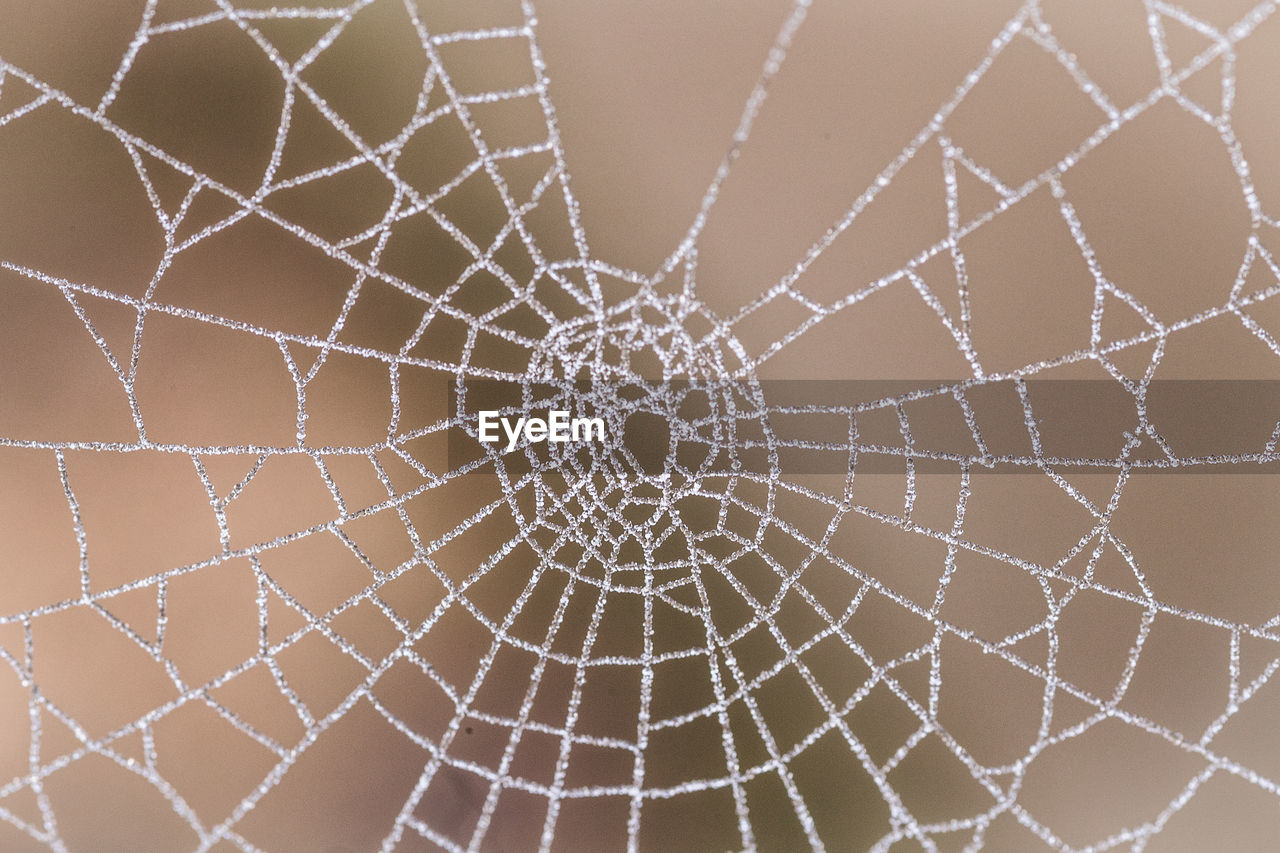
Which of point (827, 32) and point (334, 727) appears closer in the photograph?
point (827, 32)

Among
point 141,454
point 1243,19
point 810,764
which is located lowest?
point 810,764

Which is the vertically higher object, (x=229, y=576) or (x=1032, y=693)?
(x=229, y=576)

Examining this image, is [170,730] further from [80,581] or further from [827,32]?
[827,32]

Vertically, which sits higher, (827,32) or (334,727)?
(827,32)

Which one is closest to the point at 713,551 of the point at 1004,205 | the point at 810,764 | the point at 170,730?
the point at 810,764

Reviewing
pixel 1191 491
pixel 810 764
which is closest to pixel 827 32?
pixel 1191 491

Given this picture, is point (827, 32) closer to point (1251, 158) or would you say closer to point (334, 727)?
point (1251, 158)
